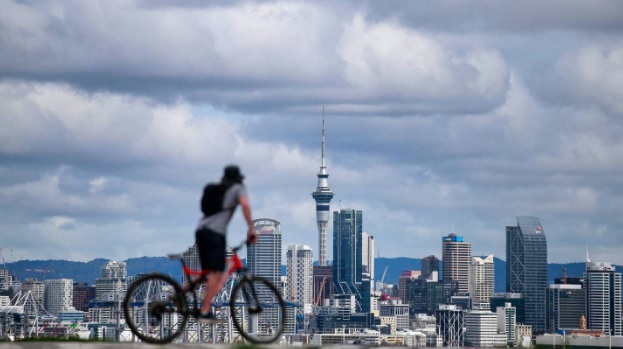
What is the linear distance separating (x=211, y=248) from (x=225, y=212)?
674 mm

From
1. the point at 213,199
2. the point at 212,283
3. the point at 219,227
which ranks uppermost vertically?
the point at 213,199

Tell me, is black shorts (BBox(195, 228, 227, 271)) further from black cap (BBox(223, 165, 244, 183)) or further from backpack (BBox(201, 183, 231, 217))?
black cap (BBox(223, 165, 244, 183))

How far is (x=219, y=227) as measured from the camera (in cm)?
2512

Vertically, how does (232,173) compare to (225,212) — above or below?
above

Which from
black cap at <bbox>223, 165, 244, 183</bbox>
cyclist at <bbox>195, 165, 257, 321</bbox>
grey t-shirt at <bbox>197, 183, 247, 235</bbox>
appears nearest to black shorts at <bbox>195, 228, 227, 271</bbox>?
cyclist at <bbox>195, 165, 257, 321</bbox>

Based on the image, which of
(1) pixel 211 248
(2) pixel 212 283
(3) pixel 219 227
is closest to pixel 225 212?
(3) pixel 219 227

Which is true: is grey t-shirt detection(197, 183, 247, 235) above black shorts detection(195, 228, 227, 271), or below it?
above

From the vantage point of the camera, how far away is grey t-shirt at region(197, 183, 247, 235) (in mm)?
25125

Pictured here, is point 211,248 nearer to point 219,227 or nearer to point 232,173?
point 219,227

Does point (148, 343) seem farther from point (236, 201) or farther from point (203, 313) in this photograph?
point (236, 201)

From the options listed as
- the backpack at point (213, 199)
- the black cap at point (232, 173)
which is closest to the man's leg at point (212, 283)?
the backpack at point (213, 199)

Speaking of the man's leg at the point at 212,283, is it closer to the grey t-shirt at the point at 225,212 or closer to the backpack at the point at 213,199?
the grey t-shirt at the point at 225,212

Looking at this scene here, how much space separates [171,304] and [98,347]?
2.91 meters

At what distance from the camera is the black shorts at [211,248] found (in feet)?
82.3
